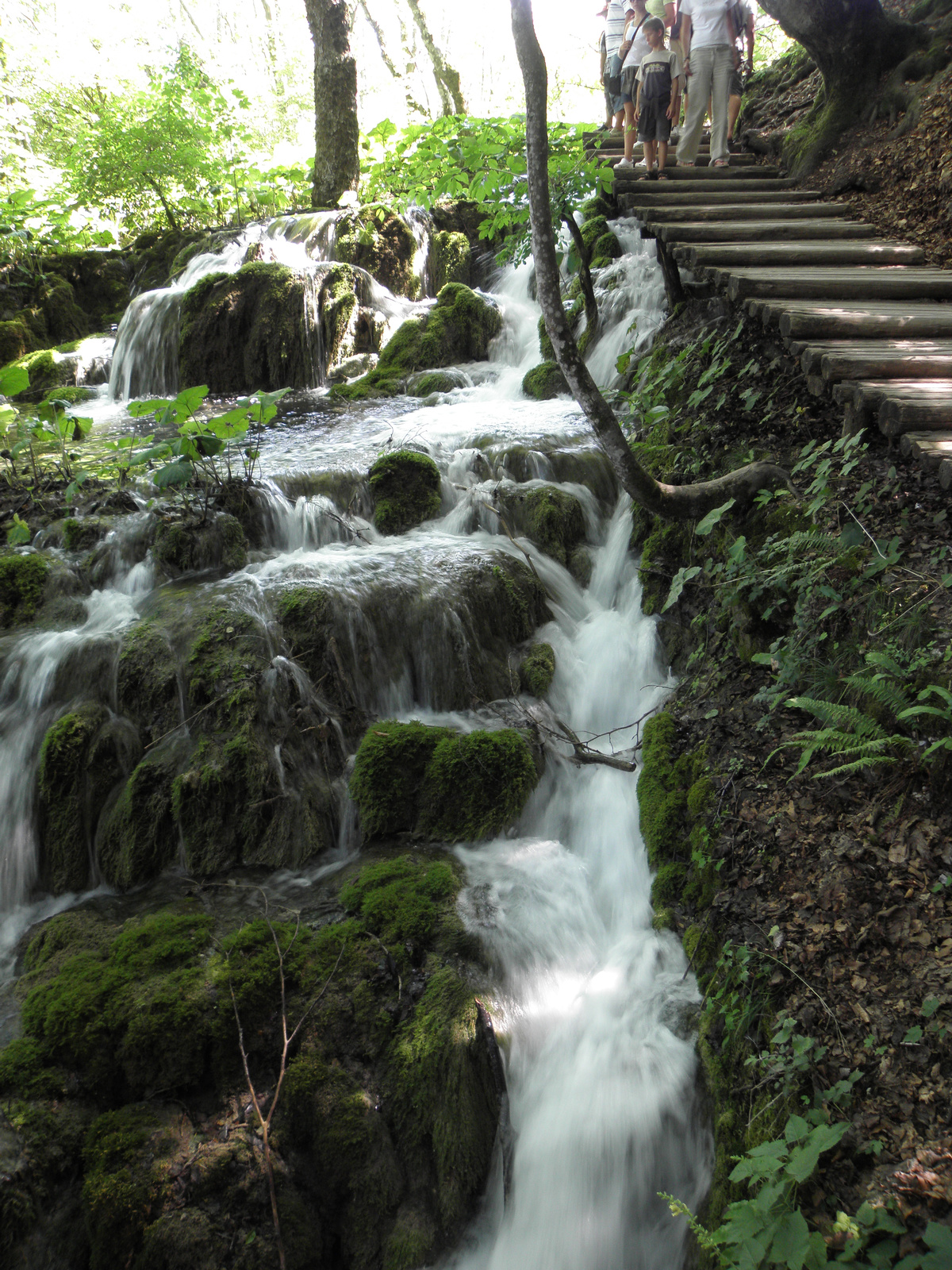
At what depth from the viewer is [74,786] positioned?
4.21m

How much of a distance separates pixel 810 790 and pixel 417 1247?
8.06 feet

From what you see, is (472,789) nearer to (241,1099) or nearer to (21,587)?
(241,1099)

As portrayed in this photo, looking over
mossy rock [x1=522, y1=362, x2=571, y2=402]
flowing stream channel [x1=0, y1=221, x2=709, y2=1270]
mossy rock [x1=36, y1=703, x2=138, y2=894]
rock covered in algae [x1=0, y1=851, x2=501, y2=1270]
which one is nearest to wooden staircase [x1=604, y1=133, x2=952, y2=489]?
flowing stream channel [x1=0, y1=221, x2=709, y2=1270]

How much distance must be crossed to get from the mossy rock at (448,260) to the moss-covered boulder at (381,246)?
0.47 metres

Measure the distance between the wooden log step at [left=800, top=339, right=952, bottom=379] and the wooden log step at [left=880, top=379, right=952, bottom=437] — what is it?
1.06ft

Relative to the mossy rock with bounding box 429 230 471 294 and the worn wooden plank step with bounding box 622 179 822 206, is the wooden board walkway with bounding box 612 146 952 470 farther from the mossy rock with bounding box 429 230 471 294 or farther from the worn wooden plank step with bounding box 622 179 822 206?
the mossy rock with bounding box 429 230 471 294

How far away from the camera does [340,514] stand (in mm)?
6516

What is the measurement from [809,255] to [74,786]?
6.61 metres

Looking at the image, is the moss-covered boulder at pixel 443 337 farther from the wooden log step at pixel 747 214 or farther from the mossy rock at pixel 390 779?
the mossy rock at pixel 390 779

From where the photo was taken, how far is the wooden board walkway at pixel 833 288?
11.6ft

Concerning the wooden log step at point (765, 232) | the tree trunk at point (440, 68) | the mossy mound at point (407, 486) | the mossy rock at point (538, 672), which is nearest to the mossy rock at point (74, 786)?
the mossy rock at point (538, 672)

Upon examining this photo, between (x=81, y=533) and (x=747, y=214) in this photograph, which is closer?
(x=81, y=533)

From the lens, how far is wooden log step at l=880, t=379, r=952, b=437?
3.33 meters

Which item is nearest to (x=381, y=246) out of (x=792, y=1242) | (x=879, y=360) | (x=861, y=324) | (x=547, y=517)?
(x=547, y=517)
